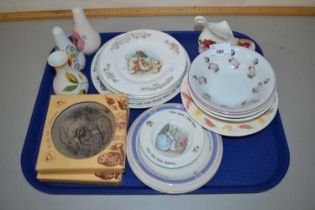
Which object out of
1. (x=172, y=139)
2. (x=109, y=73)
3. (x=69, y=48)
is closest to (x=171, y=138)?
(x=172, y=139)

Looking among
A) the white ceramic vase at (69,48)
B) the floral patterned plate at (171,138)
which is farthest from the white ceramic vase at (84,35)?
the floral patterned plate at (171,138)

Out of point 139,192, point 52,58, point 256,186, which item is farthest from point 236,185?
point 52,58

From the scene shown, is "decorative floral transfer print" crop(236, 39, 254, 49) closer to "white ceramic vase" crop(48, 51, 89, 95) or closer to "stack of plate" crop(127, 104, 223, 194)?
"stack of plate" crop(127, 104, 223, 194)

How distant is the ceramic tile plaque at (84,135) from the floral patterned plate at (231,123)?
0.17 m

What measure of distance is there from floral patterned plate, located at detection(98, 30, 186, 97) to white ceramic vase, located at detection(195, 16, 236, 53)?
0.23 feet

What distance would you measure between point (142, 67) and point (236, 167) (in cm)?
35

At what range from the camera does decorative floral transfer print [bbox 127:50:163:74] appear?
0.81 meters

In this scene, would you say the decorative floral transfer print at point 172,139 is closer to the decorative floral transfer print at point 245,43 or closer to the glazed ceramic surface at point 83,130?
the glazed ceramic surface at point 83,130

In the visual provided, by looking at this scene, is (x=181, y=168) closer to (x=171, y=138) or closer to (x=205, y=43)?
A: (x=171, y=138)

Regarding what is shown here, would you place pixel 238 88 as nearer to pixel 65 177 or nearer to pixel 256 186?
pixel 256 186

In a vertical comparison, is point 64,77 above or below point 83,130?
above

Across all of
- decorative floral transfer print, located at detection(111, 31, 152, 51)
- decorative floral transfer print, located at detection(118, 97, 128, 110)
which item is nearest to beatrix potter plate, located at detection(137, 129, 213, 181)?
decorative floral transfer print, located at detection(118, 97, 128, 110)

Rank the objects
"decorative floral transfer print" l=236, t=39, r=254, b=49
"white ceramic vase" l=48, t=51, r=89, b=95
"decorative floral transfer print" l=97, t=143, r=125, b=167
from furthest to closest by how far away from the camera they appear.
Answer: "decorative floral transfer print" l=236, t=39, r=254, b=49 → "white ceramic vase" l=48, t=51, r=89, b=95 → "decorative floral transfer print" l=97, t=143, r=125, b=167

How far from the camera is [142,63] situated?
2.69 feet
